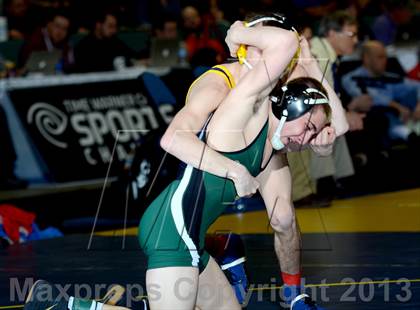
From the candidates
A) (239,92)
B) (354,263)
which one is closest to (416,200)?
(354,263)

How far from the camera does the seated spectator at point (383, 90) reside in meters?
11.5

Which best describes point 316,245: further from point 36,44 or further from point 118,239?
point 36,44

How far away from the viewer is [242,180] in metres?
4.56

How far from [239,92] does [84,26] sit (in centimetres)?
834

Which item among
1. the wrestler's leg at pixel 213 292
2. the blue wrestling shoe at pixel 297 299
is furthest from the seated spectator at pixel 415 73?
the wrestler's leg at pixel 213 292

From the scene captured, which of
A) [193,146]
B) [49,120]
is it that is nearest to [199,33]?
[49,120]

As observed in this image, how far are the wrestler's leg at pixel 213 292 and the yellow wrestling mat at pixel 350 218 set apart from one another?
3670mm

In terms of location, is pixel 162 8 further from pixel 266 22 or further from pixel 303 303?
pixel 266 22

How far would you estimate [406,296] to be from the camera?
5.92m

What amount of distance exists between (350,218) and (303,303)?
3.69 metres

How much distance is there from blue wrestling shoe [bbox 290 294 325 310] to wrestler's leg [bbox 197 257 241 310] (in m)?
0.74

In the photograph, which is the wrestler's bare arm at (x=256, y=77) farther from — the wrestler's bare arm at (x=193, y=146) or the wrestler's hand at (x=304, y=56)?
the wrestler's hand at (x=304, y=56)

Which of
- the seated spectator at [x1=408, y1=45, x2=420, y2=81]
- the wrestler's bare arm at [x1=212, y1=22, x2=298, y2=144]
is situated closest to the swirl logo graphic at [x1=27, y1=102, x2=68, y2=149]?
the seated spectator at [x1=408, y1=45, x2=420, y2=81]

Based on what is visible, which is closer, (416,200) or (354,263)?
(354,263)
